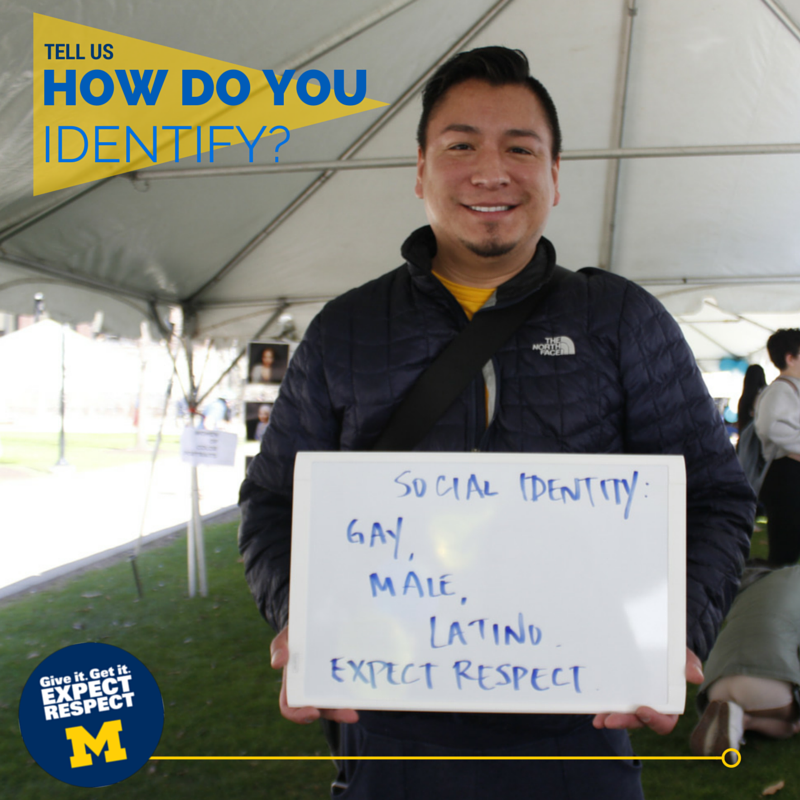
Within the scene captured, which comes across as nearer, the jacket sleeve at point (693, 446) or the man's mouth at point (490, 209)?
the jacket sleeve at point (693, 446)

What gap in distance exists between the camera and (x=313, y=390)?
1.02 meters

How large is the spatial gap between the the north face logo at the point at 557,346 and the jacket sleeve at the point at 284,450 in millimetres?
364

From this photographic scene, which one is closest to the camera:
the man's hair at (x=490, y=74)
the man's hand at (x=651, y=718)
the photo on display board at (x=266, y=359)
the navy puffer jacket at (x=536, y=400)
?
the man's hand at (x=651, y=718)

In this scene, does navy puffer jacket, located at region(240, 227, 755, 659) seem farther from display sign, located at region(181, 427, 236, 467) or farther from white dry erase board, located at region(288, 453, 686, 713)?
display sign, located at region(181, 427, 236, 467)

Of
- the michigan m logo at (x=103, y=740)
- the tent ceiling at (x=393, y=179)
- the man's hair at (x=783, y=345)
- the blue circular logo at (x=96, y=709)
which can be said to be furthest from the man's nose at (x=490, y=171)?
the man's hair at (x=783, y=345)

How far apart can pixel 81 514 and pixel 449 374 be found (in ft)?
28.9

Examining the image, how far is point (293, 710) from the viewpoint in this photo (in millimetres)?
807

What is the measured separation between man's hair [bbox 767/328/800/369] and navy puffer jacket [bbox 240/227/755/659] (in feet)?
11.7

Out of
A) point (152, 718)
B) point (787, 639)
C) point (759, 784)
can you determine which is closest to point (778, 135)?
point (787, 639)

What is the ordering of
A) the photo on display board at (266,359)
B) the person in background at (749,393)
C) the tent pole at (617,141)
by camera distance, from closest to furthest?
the tent pole at (617,141) → the photo on display board at (266,359) → the person in background at (749,393)

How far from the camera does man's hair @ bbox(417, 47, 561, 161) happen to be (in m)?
1.00

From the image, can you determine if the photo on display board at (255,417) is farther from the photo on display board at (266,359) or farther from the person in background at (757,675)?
the person in background at (757,675)

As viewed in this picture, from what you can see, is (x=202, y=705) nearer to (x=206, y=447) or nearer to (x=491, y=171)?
(x=206, y=447)

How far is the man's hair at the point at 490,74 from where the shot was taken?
100 centimetres
